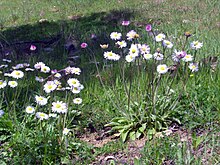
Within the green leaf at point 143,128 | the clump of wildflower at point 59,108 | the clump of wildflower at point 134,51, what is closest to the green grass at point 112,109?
the green leaf at point 143,128

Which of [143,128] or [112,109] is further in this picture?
[112,109]

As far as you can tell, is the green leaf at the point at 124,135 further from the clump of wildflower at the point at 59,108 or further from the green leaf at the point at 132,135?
the clump of wildflower at the point at 59,108

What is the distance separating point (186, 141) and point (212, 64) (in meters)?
1.41

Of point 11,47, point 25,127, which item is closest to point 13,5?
point 11,47

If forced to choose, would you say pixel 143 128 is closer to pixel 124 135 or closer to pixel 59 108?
pixel 124 135

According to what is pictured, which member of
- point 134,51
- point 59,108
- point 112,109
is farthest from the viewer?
point 112,109

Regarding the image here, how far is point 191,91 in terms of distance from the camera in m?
3.58

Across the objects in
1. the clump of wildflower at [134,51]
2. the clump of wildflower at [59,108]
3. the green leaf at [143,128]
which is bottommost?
the green leaf at [143,128]

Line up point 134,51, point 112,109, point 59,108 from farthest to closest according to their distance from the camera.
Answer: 1. point 112,109
2. point 134,51
3. point 59,108

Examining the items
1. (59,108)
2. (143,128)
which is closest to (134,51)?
(143,128)

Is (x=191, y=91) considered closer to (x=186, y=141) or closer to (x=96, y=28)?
(x=186, y=141)

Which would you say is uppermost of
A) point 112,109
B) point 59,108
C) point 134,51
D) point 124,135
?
point 134,51

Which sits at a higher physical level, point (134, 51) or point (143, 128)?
point (134, 51)

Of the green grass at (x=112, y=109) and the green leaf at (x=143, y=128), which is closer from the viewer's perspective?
the green grass at (x=112, y=109)
